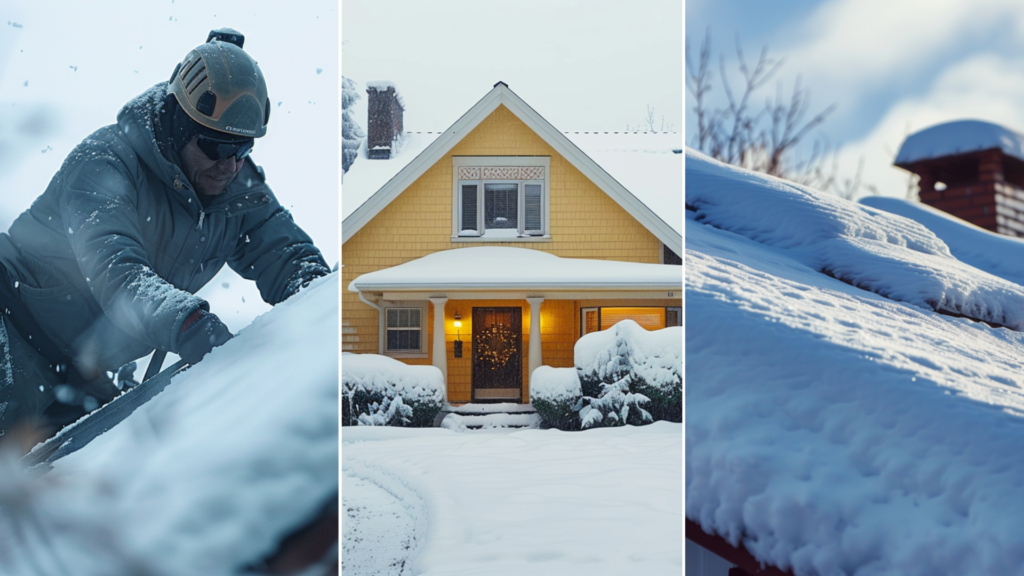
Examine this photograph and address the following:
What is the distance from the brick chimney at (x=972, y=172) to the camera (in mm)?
2008

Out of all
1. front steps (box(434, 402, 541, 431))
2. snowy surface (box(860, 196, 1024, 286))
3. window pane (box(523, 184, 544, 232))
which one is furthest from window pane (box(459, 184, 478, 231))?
snowy surface (box(860, 196, 1024, 286))

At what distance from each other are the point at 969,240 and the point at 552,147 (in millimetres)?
1632

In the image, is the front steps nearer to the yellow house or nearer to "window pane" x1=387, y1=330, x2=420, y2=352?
the yellow house

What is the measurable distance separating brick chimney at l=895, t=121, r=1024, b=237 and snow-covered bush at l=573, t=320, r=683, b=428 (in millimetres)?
1067

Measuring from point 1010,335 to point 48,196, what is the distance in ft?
8.57

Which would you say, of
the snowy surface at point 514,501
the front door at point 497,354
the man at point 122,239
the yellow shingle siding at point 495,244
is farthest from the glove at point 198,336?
the front door at point 497,354

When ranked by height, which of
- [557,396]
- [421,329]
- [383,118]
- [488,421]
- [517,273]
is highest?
[383,118]

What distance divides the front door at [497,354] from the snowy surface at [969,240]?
1484mm

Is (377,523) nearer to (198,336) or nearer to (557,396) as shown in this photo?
(557,396)

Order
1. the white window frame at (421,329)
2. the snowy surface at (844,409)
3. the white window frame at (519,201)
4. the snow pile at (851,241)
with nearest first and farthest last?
the snowy surface at (844,409) < the snow pile at (851,241) < the white window frame at (421,329) < the white window frame at (519,201)

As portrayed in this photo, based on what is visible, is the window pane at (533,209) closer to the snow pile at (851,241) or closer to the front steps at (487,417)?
the front steps at (487,417)

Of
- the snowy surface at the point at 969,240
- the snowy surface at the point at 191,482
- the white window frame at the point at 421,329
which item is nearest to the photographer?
the snowy surface at the point at 191,482

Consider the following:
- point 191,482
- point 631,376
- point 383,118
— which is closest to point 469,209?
point 383,118

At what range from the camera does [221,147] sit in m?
1.76
